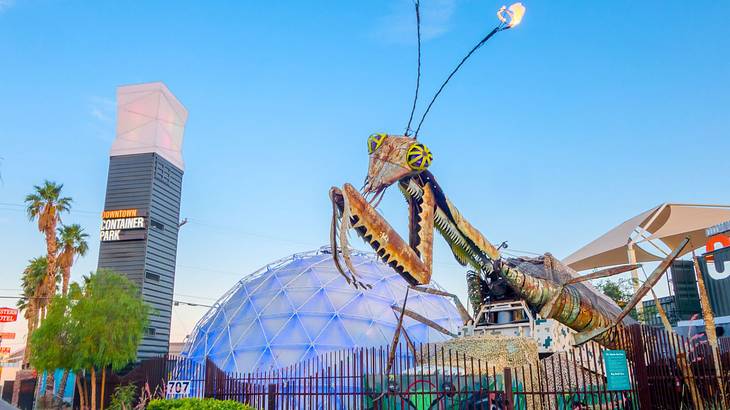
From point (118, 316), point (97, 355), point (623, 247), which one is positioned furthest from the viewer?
point (623, 247)

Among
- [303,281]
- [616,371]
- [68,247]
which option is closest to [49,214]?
[68,247]

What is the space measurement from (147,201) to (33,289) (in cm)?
1820

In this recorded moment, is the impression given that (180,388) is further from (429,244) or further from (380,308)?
(380,308)

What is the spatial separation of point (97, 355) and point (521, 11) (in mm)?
18700

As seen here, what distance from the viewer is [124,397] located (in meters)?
17.1

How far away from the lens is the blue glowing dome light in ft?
71.4

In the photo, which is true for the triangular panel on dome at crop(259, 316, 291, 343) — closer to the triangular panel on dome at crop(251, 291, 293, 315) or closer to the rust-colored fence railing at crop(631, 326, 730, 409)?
the triangular panel on dome at crop(251, 291, 293, 315)

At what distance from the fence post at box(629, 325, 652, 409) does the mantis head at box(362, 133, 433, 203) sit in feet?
13.9

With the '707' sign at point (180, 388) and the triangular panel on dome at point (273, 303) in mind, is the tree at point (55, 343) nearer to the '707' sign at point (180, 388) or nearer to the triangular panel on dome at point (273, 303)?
the triangular panel on dome at point (273, 303)

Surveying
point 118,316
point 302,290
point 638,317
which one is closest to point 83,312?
point 118,316

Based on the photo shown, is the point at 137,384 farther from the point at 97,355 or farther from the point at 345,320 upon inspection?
the point at 345,320

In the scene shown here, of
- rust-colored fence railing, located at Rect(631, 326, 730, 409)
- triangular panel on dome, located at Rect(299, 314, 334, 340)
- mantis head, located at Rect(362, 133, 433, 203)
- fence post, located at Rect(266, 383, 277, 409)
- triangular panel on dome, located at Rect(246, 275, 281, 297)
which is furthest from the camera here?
triangular panel on dome, located at Rect(246, 275, 281, 297)

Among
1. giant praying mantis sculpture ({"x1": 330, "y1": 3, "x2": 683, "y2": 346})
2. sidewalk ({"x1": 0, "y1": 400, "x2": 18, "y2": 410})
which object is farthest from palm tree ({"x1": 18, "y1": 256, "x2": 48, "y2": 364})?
giant praying mantis sculpture ({"x1": 330, "y1": 3, "x2": 683, "y2": 346})

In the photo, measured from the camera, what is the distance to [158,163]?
30.7 m
